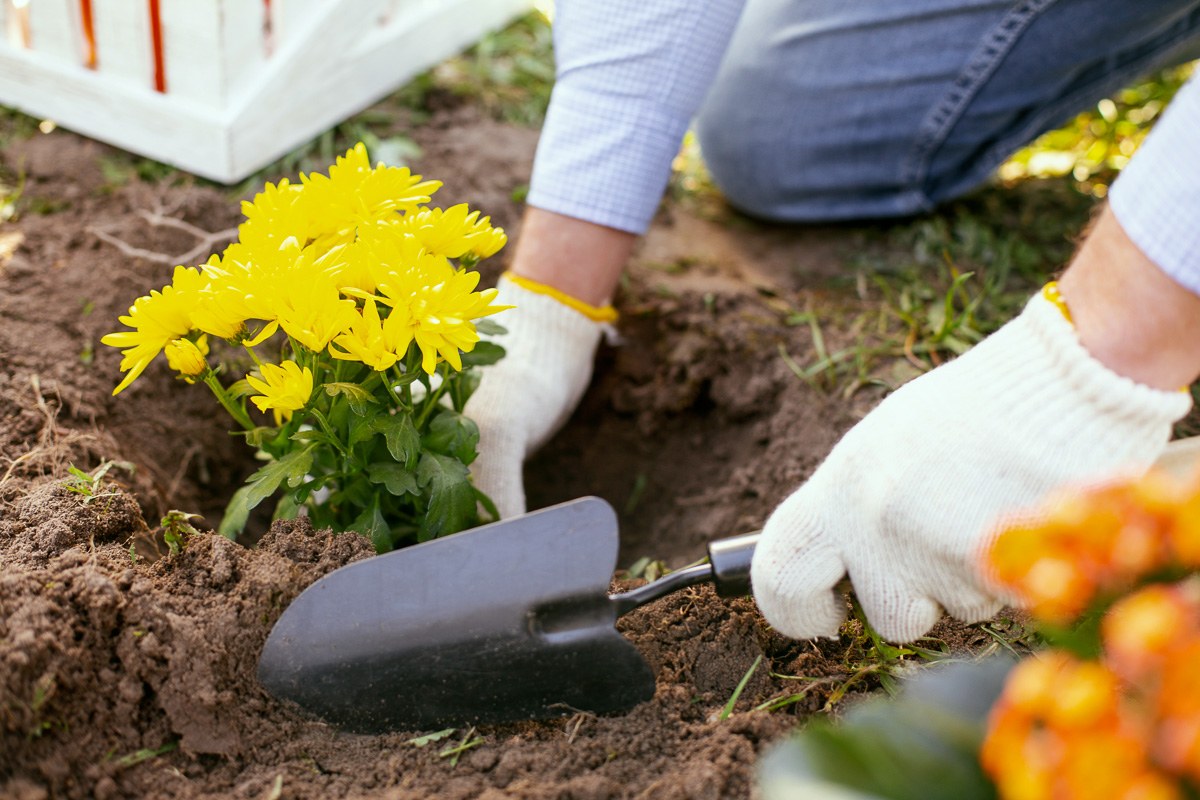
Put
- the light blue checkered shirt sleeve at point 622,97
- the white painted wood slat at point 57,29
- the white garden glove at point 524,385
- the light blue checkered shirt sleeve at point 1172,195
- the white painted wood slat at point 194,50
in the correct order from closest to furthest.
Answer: the light blue checkered shirt sleeve at point 1172,195 < the white garden glove at point 524,385 < the light blue checkered shirt sleeve at point 622,97 < the white painted wood slat at point 194,50 < the white painted wood slat at point 57,29

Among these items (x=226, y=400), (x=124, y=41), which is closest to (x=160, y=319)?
(x=226, y=400)

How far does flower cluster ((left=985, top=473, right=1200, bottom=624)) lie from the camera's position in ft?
1.90

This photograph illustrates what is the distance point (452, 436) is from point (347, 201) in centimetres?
37

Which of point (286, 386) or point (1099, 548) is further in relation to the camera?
point (286, 386)

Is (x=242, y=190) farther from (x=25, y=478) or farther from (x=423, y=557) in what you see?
(x=423, y=557)

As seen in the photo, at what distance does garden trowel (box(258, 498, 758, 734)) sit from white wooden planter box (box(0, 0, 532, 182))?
1.44 meters

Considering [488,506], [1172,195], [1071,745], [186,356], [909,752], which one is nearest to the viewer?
[1071,745]

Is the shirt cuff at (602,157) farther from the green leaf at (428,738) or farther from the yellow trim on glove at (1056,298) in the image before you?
the green leaf at (428,738)

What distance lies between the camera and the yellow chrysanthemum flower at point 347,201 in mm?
1188

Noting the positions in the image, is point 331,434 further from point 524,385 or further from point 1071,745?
point 1071,745

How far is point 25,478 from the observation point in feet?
4.34

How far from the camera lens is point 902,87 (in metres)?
2.15

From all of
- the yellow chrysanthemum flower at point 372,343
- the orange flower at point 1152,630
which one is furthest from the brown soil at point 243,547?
the orange flower at point 1152,630

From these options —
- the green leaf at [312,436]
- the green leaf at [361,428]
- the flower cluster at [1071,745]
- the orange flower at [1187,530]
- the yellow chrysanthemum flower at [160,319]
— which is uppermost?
the orange flower at [1187,530]
